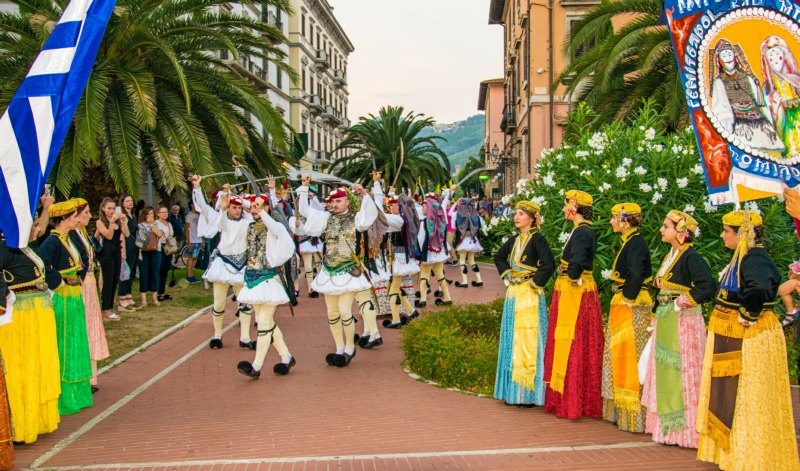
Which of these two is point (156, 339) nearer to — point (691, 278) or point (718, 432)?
point (691, 278)

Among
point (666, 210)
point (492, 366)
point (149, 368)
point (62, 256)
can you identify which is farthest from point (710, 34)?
point (149, 368)

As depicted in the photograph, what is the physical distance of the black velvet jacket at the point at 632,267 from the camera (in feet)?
20.9

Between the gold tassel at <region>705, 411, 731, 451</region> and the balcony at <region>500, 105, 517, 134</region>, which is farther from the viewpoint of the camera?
the balcony at <region>500, 105, 517, 134</region>

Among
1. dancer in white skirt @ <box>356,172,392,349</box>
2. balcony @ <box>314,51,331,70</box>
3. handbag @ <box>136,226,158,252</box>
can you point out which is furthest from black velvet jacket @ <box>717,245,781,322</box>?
balcony @ <box>314,51,331,70</box>

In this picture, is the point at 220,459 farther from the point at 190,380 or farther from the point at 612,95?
the point at 612,95

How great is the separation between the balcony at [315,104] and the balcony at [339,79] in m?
7.37

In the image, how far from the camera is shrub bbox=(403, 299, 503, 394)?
7.96 metres

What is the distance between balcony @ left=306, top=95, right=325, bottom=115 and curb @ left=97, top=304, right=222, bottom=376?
4147 cm

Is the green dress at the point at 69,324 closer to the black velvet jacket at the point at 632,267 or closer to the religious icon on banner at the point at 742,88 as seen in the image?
the black velvet jacket at the point at 632,267

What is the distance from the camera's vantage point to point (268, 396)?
7723 mm

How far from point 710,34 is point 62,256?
600 centimetres

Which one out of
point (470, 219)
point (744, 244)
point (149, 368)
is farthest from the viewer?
point (470, 219)

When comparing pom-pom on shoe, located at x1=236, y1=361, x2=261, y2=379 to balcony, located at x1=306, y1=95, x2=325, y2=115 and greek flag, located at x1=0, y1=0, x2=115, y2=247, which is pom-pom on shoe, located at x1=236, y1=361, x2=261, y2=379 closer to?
greek flag, located at x1=0, y1=0, x2=115, y2=247

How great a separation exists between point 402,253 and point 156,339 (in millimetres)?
4090
